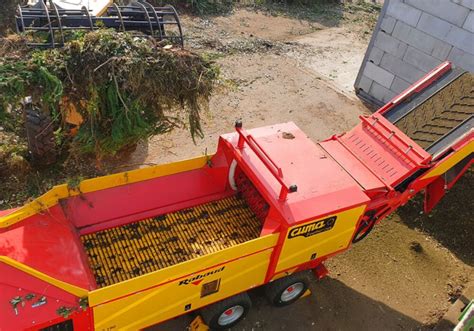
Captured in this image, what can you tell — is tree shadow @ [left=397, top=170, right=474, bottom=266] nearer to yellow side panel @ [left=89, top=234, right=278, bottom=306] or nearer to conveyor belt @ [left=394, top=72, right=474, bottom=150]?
conveyor belt @ [left=394, top=72, right=474, bottom=150]

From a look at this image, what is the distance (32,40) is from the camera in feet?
16.8

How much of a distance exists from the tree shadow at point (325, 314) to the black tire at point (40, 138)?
11.3ft

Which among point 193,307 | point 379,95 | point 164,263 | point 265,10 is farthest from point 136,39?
point 265,10

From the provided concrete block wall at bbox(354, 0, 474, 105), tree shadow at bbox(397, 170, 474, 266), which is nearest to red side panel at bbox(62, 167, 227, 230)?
tree shadow at bbox(397, 170, 474, 266)

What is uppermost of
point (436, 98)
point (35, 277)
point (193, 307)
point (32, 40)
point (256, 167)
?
point (32, 40)

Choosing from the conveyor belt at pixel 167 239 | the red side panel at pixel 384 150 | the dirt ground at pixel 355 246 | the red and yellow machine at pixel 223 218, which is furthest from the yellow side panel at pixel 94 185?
the red side panel at pixel 384 150

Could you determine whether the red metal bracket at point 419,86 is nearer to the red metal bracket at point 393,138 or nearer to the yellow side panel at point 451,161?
the red metal bracket at point 393,138

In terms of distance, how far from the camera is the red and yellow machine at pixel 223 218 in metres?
4.27

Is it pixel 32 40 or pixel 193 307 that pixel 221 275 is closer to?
pixel 193 307

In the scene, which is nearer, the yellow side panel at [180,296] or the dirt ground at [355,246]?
the yellow side panel at [180,296]

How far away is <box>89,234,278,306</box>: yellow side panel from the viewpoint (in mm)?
4074

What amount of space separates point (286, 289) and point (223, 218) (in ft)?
3.98

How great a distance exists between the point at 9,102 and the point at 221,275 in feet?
9.22

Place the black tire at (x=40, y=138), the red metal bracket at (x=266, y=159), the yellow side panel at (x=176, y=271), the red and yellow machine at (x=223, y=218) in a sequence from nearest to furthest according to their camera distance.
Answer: the yellow side panel at (x=176, y=271) < the red and yellow machine at (x=223, y=218) < the red metal bracket at (x=266, y=159) < the black tire at (x=40, y=138)
